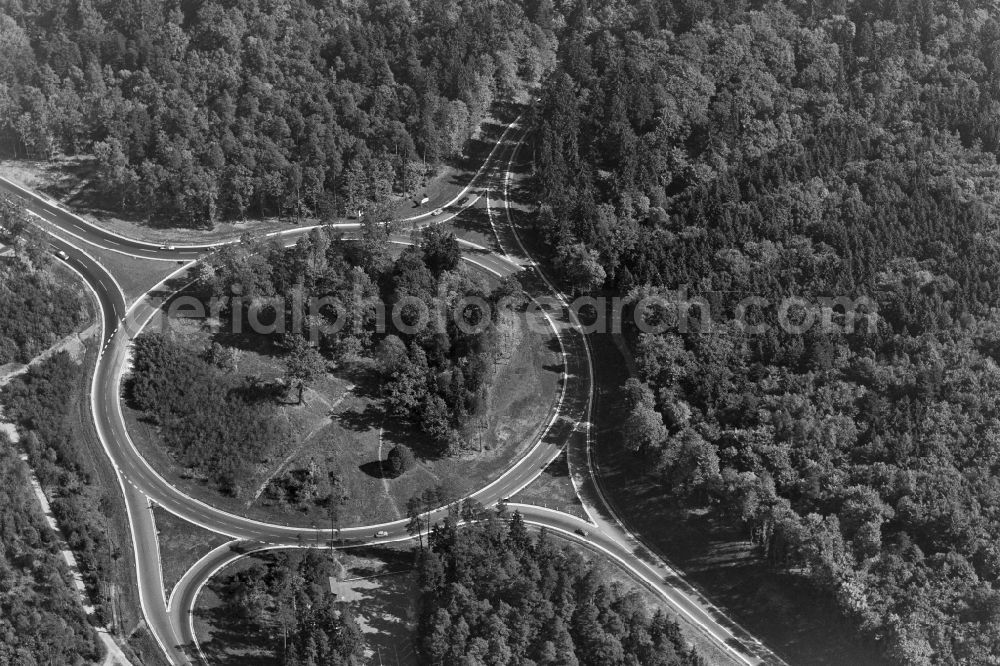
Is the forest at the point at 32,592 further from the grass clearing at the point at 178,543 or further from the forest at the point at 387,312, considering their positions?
Answer: the forest at the point at 387,312

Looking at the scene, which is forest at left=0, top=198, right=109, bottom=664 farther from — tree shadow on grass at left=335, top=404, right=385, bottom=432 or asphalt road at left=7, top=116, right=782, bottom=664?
tree shadow on grass at left=335, top=404, right=385, bottom=432

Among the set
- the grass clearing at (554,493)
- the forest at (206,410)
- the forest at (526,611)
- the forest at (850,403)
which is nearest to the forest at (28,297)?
the forest at (206,410)

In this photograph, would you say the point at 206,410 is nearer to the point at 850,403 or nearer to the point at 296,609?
the point at 296,609

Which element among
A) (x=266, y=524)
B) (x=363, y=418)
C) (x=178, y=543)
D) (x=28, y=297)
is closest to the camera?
(x=178, y=543)

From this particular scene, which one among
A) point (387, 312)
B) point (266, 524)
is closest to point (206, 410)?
point (266, 524)

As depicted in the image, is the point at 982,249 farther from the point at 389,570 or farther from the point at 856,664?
the point at 389,570

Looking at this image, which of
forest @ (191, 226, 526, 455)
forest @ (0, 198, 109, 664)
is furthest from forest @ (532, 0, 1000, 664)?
forest @ (0, 198, 109, 664)

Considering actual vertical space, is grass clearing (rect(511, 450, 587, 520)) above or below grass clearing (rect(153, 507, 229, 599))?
above

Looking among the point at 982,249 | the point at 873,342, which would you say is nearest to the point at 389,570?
the point at 873,342
